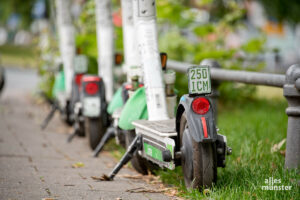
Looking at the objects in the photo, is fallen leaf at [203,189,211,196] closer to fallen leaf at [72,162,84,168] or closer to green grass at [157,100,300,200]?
green grass at [157,100,300,200]

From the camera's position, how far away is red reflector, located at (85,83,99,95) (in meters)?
7.92

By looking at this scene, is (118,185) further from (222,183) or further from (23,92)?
(23,92)

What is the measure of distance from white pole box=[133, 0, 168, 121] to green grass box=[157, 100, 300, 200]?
0.67 meters

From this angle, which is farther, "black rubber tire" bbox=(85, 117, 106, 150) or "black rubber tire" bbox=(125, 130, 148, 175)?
"black rubber tire" bbox=(85, 117, 106, 150)

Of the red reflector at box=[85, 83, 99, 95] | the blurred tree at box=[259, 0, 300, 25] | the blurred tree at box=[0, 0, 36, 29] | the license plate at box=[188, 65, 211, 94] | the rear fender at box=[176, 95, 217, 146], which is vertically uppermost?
the blurred tree at box=[0, 0, 36, 29]

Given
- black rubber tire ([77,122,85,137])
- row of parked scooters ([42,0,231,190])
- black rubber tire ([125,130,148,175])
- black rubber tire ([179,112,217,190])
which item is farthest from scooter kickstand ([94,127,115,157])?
black rubber tire ([179,112,217,190])

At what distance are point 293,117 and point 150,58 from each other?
5.09 feet

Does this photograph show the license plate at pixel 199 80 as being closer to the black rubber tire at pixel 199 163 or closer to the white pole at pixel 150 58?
the black rubber tire at pixel 199 163

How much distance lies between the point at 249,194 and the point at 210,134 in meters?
0.55

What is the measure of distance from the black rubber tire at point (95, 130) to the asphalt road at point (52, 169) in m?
0.20

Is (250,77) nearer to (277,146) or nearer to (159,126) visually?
(277,146)

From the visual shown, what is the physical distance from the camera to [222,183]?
5.19m

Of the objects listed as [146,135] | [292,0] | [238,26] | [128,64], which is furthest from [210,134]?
[292,0]

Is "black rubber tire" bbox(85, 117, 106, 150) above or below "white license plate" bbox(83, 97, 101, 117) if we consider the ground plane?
below
